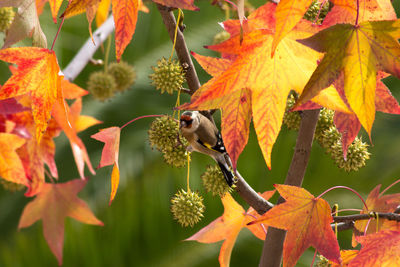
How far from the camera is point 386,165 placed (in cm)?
160

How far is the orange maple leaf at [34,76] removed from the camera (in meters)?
0.51

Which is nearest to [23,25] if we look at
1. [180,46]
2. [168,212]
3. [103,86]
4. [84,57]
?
[180,46]

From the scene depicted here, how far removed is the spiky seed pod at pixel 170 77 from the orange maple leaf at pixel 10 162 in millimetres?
275

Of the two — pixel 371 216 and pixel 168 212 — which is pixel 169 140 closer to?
pixel 371 216

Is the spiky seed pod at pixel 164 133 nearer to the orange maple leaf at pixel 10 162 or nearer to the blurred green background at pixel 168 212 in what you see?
the orange maple leaf at pixel 10 162

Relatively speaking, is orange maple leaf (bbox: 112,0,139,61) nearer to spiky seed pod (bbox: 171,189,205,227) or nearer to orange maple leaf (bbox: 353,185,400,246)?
spiky seed pod (bbox: 171,189,205,227)

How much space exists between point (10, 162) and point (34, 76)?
0.25 meters

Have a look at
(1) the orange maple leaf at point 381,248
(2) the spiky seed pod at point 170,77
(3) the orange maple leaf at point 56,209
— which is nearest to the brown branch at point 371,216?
(1) the orange maple leaf at point 381,248

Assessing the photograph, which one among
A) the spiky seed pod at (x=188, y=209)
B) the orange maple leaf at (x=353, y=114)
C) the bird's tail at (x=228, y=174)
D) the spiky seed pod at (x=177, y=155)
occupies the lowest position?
the spiky seed pod at (x=188, y=209)

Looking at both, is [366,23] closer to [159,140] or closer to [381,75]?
[381,75]

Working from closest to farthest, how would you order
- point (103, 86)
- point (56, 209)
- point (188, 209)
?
point (188, 209) → point (56, 209) → point (103, 86)

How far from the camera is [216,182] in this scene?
0.60 meters

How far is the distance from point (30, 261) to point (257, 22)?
131cm

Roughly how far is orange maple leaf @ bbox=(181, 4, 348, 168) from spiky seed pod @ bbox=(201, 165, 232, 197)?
0.46 ft
